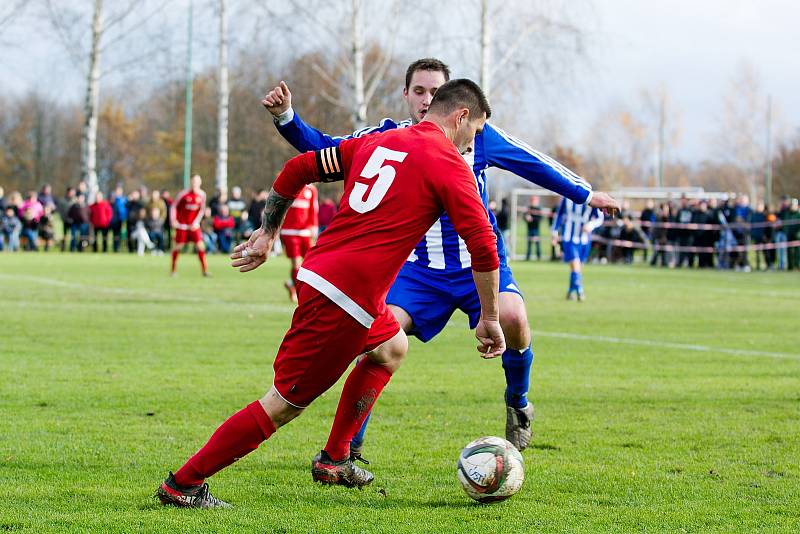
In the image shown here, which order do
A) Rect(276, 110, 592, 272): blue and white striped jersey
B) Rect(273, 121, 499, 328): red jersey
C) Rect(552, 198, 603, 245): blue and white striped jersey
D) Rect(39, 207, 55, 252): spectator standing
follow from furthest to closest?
Rect(39, 207, 55, 252): spectator standing → Rect(552, 198, 603, 245): blue and white striped jersey → Rect(276, 110, 592, 272): blue and white striped jersey → Rect(273, 121, 499, 328): red jersey

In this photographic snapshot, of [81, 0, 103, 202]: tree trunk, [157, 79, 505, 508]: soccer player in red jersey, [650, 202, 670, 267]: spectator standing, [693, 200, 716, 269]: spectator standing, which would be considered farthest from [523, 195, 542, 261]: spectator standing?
[157, 79, 505, 508]: soccer player in red jersey

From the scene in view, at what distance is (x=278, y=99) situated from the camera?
547cm

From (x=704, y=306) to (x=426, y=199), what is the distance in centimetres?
1367

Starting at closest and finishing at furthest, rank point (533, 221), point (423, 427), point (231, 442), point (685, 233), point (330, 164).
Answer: point (231, 442)
point (330, 164)
point (423, 427)
point (685, 233)
point (533, 221)

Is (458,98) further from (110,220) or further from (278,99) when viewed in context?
(110,220)

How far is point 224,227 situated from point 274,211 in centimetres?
3098

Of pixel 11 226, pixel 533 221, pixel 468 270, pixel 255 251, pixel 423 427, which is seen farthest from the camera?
pixel 533 221

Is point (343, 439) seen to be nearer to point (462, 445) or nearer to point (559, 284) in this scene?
point (462, 445)

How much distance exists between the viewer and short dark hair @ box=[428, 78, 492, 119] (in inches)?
185

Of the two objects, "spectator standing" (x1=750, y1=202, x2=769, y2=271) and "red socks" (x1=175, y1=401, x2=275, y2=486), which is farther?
"spectator standing" (x1=750, y1=202, x2=769, y2=271)

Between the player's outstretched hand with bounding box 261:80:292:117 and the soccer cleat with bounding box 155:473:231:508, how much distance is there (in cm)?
194

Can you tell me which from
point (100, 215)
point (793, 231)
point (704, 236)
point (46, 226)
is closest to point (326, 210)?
point (100, 215)

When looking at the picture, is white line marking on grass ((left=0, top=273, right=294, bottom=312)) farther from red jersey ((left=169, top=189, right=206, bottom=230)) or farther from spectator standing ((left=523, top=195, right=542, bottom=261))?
spectator standing ((left=523, top=195, right=542, bottom=261))

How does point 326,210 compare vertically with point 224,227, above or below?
above
